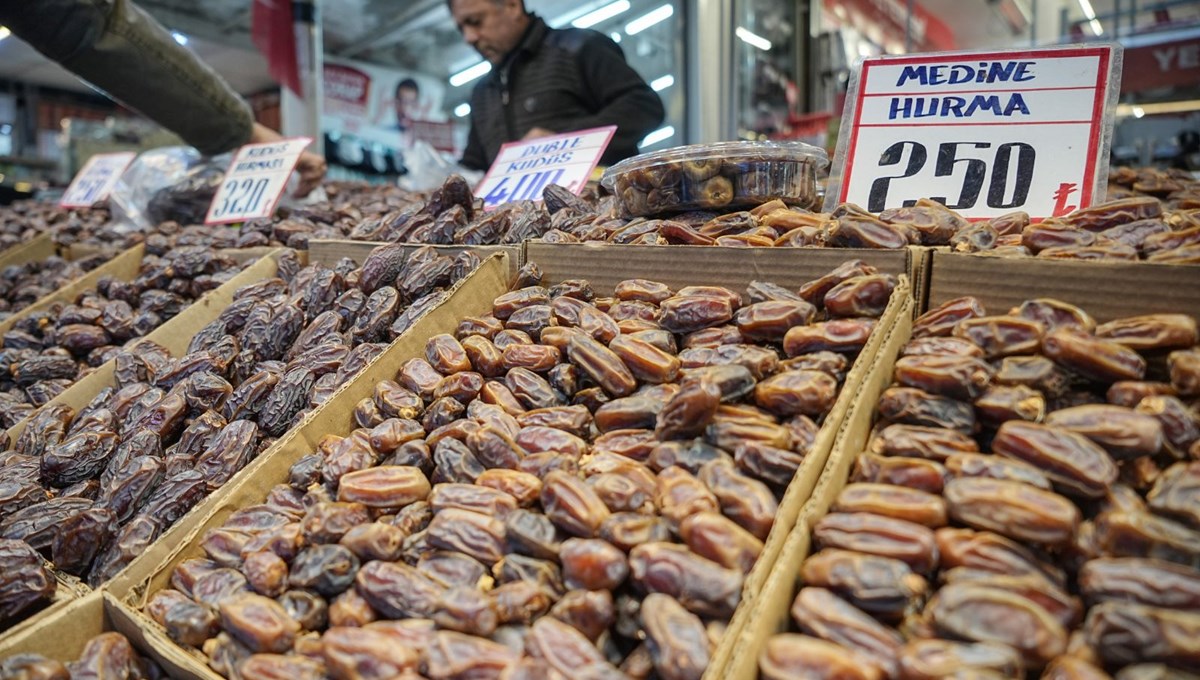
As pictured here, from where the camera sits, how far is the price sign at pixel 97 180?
4.35 meters

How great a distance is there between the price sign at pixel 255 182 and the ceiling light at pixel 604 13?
5.21 m

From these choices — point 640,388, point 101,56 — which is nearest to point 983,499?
point 640,388

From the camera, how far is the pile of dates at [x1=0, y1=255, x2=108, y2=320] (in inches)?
116

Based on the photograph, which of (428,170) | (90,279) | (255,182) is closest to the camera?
(90,279)

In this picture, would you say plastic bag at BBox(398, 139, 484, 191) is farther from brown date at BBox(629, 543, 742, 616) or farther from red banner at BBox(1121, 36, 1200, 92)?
red banner at BBox(1121, 36, 1200, 92)

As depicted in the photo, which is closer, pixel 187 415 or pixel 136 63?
pixel 187 415

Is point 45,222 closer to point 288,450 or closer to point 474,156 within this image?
point 474,156

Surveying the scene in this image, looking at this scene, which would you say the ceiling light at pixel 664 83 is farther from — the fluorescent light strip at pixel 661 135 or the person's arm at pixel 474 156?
the person's arm at pixel 474 156

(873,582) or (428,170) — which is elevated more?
(428,170)

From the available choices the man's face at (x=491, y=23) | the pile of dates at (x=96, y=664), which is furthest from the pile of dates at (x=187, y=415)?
the man's face at (x=491, y=23)

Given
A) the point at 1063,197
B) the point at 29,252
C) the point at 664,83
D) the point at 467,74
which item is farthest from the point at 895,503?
the point at 467,74

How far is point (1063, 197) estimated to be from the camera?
62.9 inches

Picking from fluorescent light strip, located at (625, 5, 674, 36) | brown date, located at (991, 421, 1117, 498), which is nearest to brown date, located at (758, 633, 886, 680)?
brown date, located at (991, 421, 1117, 498)

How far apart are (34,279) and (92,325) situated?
1059mm
